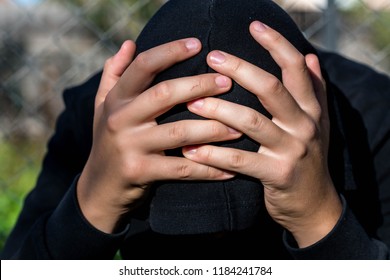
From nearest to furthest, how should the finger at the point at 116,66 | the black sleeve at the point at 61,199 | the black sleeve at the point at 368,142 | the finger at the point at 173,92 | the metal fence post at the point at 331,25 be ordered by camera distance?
the finger at the point at 173,92 → the finger at the point at 116,66 → the black sleeve at the point at 61,199 → the black sleeve at the point at 368,142 → the metal fence post at the point at 331,25

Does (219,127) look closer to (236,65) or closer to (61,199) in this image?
(236,65)

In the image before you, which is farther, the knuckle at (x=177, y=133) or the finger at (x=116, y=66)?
the finger at (x=116, y=66)

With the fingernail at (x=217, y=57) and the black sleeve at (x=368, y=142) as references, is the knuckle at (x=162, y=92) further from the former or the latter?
the black sleeve at (x=368, y=142)

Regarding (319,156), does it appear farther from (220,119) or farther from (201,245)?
(201,245)

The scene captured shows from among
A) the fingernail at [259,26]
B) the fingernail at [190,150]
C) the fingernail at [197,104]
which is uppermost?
the fingernail at [259,26]

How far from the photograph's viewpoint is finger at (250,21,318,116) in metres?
1.18

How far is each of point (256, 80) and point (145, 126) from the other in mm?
193

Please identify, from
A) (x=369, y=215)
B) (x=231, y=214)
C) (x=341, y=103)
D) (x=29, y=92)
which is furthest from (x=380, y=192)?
(x=29, y=92)

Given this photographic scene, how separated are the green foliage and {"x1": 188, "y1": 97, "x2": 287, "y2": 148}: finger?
1985mm

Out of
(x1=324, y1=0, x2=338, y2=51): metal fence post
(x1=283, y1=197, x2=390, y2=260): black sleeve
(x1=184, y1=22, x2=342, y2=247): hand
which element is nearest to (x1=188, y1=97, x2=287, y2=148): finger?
(x1=184, y1=22, x2=342, y2=247): hand

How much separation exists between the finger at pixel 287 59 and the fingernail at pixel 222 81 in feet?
0.32

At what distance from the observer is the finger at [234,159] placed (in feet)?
3.76

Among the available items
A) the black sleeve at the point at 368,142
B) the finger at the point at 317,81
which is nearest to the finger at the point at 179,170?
the finger at the point at 317,81

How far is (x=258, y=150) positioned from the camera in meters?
1.19
